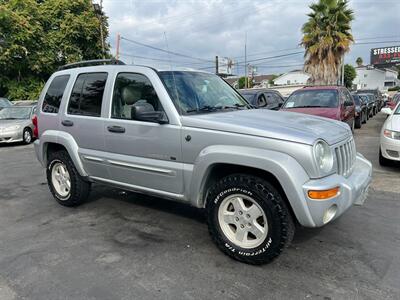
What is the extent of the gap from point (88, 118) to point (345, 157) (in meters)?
3.06

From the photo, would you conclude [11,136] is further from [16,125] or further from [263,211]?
[263,211]

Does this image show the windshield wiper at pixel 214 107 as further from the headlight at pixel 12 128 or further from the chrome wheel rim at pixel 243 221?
the headlight at pixel 12 128

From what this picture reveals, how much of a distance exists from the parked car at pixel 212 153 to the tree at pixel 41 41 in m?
20.9

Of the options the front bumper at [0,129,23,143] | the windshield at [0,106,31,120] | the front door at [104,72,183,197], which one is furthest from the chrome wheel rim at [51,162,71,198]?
the windshield at [0,106,31,120]

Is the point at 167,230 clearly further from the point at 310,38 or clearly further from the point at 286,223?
the point at 310,38

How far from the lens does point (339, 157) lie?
3.52 metres

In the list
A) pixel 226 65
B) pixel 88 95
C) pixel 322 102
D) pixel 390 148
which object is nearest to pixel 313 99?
pixel 322 102

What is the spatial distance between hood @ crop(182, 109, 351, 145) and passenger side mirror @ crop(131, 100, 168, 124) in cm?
25

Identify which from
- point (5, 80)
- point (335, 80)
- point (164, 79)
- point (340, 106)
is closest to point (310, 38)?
point (335, 80)

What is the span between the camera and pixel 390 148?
23.3 ft

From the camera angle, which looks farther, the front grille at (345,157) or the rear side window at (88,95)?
the rear side window at (88,95)

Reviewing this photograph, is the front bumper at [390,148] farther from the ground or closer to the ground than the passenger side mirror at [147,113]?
closer to the ground

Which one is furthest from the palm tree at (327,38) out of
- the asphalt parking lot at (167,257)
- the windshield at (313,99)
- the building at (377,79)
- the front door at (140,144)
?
the building at (377,79)

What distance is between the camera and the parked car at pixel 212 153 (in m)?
3.24
